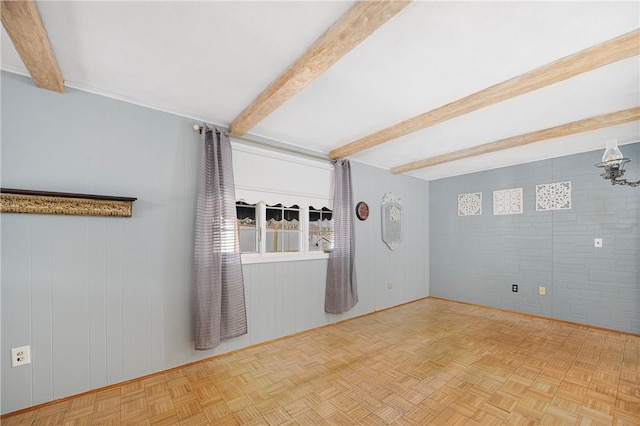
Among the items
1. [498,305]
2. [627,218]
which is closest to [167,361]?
[498,305]

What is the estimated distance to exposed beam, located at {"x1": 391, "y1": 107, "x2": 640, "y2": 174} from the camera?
2442mm

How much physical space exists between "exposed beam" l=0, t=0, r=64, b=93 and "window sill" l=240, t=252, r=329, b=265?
6.64 ft

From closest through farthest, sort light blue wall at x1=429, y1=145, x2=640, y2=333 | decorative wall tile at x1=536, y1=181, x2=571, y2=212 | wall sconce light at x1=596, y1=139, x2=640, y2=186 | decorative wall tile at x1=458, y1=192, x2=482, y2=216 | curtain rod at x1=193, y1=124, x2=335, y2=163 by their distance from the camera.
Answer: wall sconce light at x1=596, y1=139, x2=640, y2=186 < curtain rod at x1=193, y1=124, x2=335, y2=163 < light blue wall at x1=429, y1=145, x2=640, y2=333 < decorative wall tile at x1=536, y1=181, x2=571, y2=212 < decorative wall tile at x1=458, y1=192, x2=482, y2=216

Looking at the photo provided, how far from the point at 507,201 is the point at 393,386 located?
3.63 m

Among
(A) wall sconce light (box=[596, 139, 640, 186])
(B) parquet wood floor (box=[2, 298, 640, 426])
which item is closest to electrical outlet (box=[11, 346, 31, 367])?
(B) parquet wood floor (box=[2, 298, 640, 426])

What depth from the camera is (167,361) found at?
242 centimetres

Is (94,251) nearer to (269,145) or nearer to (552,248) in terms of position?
(269,145)

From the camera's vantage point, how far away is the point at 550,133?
2844 mm

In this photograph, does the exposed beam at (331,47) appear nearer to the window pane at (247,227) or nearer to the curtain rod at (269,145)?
the curtain rod at (269,145)

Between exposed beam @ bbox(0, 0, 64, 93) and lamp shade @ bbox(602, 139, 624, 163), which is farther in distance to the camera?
lamp shade @ bbox(602, 139, 624, 163)

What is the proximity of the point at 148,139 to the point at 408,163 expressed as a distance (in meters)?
3.55

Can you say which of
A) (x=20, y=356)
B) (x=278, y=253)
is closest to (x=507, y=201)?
(x=278, y=253)

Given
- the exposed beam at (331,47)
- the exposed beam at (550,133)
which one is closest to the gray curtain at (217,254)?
the exposed beam at (331,47)

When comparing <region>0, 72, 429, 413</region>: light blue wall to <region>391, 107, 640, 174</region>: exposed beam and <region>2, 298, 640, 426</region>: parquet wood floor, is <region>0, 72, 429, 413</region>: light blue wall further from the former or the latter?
<region>391, 107, 640, 174</region>: exposed beam
